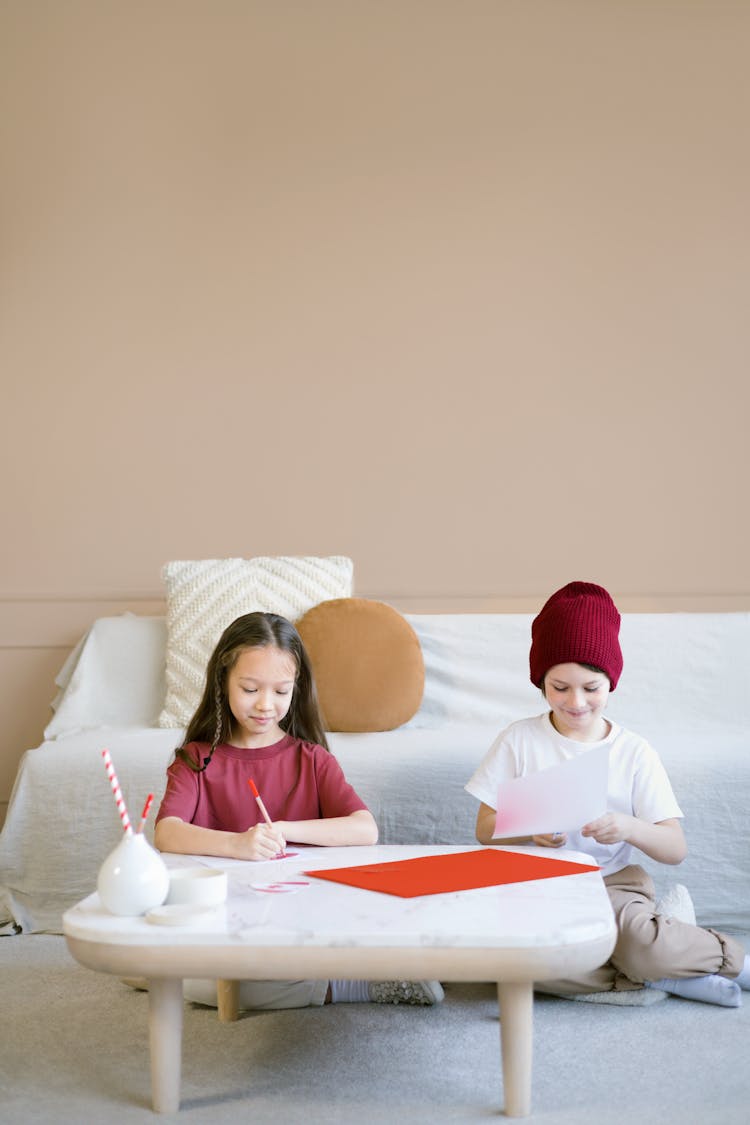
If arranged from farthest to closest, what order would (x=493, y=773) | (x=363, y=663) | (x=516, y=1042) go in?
(x=363, y=663) → (x=493, y=773) → (x=516, y=1042)

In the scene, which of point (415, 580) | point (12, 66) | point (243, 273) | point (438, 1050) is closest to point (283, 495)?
point (415, 580)

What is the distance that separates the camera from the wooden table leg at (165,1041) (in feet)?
4.74

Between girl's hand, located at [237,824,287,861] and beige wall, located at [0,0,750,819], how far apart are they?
5.31ft

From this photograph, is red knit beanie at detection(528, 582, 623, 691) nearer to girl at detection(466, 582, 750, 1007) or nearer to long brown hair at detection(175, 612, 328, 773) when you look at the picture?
girl at detection(466, 582, 750, 1007)

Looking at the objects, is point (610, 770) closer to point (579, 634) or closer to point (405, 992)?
point (579, 634)

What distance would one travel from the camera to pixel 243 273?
342 centimetres

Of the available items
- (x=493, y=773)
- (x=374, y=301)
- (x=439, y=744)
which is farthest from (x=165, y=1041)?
(x=374, y=301)

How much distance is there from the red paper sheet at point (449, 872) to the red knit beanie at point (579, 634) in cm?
38

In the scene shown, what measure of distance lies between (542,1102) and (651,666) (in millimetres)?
1522

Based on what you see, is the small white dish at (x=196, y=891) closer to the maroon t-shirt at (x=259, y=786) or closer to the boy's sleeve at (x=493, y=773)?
the maroon t-shirt at (x=259, y=786)

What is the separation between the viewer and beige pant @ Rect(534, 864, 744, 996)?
6.31 ft

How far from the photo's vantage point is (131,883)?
140 centimetres

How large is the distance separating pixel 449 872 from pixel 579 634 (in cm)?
54

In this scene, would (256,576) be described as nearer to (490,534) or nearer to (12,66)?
(490,534)
